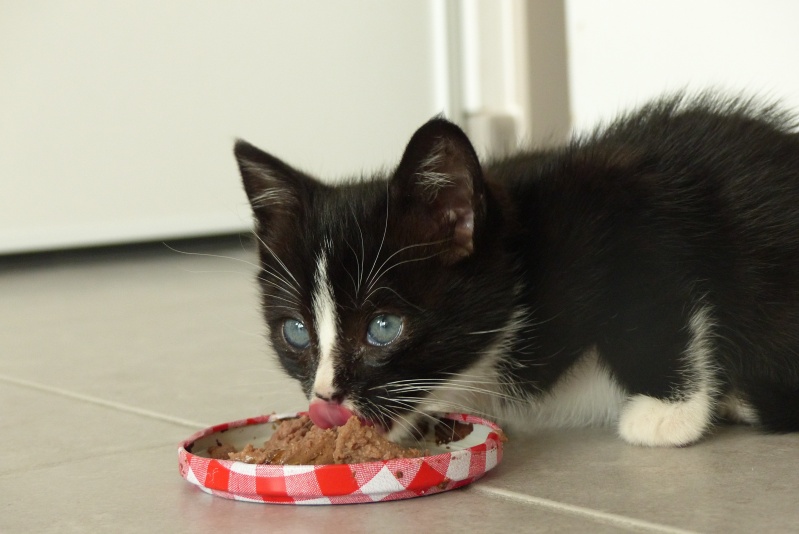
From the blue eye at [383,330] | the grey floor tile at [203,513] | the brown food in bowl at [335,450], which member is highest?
the blue eye at [383,330]

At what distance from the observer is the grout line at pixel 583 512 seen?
3.28 ft

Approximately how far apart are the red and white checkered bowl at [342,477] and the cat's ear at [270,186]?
43cm

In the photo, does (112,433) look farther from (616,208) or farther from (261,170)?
(616,208)

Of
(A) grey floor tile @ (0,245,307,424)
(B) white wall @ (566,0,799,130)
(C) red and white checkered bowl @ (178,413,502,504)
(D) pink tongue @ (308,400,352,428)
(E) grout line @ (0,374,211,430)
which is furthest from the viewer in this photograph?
(B) white wall @ (566,0,799,130)

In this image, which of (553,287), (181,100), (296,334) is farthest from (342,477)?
(181,100)

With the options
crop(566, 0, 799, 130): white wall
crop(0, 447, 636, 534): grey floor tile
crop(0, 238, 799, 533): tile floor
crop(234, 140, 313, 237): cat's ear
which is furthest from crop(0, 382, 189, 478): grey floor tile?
crop(566, 0, 799, 130): white wall

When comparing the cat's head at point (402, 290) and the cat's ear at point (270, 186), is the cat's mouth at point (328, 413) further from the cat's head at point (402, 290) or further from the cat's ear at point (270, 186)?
the cat's ear at point (270, 186)

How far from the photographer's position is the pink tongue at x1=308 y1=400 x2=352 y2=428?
1.26m

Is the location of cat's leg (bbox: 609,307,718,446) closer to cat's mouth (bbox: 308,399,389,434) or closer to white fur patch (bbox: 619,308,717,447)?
white fur patch (bbox: 619,308,717,447)

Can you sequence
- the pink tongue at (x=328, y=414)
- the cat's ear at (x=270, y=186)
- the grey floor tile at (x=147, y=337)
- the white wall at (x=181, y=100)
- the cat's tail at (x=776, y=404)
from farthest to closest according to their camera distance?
the white wall at (x=181, y=100), the grey floor tile at (x=147, y=337), the cat's ear at (x=270, y=186), the cat's tail at (x=776, y=404), the pink tongue at (x=328, y=414)

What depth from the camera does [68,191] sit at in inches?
150

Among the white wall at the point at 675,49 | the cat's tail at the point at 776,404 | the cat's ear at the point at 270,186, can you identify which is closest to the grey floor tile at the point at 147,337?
the cat's ear at the point at 270,186

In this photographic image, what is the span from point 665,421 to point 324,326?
18.6 inches

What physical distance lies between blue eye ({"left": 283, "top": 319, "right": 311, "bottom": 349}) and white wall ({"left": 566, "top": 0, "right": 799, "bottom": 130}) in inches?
42.0
